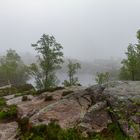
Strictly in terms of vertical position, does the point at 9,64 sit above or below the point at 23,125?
above

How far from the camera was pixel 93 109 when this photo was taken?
82.2 feet

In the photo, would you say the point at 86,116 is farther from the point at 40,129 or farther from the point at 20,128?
the point at 20,128

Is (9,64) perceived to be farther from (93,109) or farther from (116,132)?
(116,132)

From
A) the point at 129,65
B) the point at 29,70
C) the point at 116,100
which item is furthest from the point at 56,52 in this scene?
the point at 116,100

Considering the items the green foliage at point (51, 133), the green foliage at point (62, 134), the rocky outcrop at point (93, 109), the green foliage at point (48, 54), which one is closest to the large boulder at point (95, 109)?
the rocky outcrop at point (93, 109)

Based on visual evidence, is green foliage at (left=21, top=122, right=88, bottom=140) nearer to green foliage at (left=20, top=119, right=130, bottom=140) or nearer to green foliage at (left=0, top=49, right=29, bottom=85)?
green foliage at (left=20, top=119, right=130, bottom=140)

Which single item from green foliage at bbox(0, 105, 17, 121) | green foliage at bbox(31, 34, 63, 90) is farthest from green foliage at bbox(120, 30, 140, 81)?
green foliage at bbox(0, 105, 17, 121)

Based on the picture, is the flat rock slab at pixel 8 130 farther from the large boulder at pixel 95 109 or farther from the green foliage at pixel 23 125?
the large boulder at pixel 95 109

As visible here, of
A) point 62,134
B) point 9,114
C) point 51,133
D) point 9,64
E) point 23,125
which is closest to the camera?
point 62,134

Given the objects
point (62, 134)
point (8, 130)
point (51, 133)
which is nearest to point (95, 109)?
point (62, 134)

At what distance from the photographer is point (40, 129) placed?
72.4ft

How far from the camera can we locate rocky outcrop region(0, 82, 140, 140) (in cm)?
2262

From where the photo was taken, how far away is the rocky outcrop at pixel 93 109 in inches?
891

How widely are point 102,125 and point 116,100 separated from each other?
3614 millimetres
